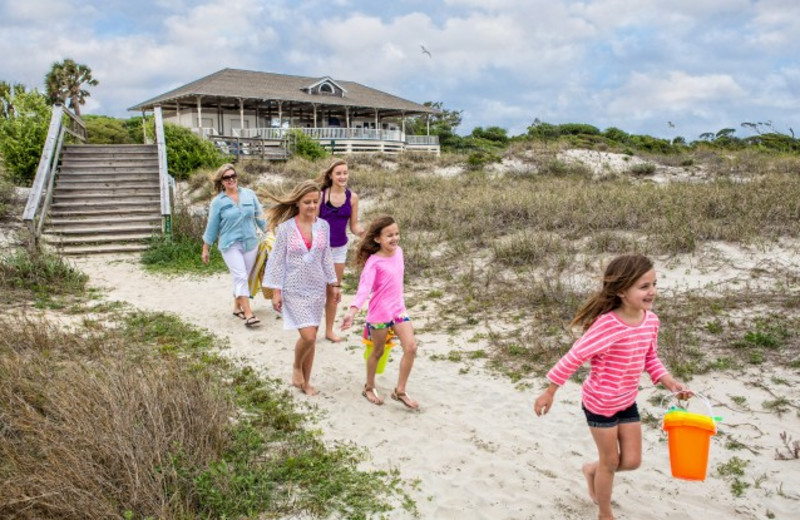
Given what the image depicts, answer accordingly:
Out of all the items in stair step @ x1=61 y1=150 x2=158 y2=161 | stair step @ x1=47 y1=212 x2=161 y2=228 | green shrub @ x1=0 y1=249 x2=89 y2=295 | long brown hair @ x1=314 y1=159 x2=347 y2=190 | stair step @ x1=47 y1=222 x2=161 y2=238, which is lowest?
green shrub @ x1=0 y1=249 x2=89 y2=295

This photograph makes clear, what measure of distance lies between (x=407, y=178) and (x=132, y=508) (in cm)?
1489

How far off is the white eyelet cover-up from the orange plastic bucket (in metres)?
2.92

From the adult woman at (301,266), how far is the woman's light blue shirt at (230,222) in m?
2.29

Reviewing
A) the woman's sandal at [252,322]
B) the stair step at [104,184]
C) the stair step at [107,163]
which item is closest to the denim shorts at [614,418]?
the woman's sandal at [252,322]

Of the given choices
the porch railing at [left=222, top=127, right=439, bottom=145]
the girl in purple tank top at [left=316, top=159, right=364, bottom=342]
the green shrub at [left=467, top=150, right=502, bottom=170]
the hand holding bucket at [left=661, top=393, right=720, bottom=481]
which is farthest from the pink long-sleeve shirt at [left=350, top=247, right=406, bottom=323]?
the porch railing at [left=222, top=127, right=439, bottom=145]

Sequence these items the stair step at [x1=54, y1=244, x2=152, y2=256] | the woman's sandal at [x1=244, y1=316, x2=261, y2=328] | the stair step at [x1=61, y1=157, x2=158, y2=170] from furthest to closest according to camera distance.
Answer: the stair step at [x1=61, y1=157, x2=158, y2=170] → the stair step at [x1=54, y1=244, x2=152, y2=256] → the woman's sandal at [x1=244, y1=316, x2=261, y2=328]

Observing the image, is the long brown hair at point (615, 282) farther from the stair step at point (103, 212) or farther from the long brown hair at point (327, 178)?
the stair step at point (103, 212)

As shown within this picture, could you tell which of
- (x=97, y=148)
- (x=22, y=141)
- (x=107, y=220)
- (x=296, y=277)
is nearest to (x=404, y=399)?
(x=296, y=277)

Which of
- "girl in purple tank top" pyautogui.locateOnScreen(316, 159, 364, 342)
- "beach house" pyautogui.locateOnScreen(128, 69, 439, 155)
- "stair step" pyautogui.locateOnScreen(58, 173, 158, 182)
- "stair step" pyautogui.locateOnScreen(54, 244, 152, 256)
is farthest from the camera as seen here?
"beach house" pyautogui.locateOnScreen(128, 69, 439, 155)

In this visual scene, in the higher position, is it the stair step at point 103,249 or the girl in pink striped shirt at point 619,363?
the girl in pink striped shirt at point 619,363

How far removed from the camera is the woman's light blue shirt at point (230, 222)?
7.51m

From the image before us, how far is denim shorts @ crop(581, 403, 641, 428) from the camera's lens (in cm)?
330

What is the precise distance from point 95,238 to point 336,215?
8143mm

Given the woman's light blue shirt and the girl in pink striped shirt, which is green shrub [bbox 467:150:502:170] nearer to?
the woman's light blue shirt
